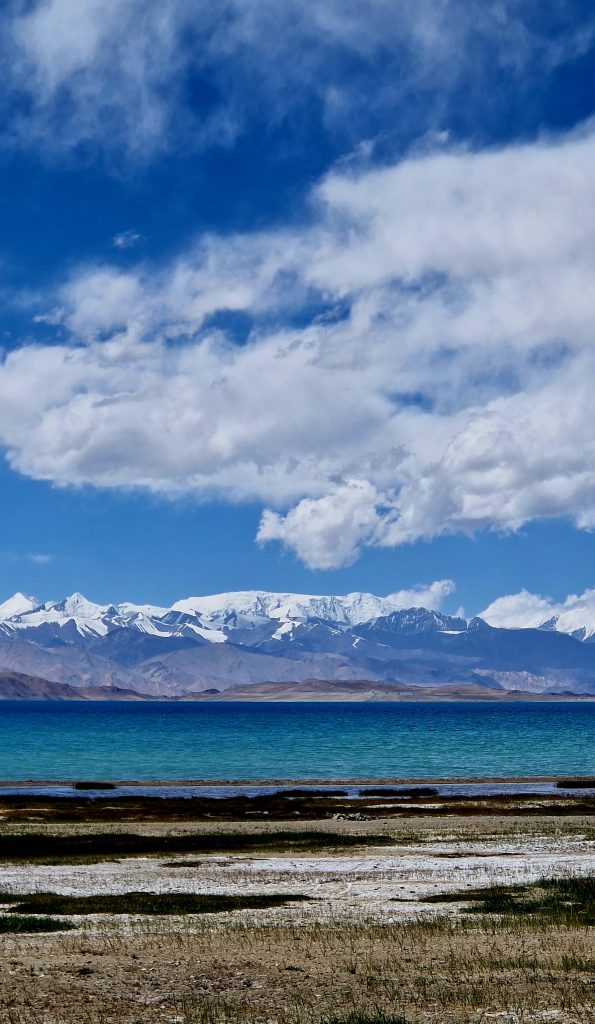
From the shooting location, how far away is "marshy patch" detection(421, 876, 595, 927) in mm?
27031

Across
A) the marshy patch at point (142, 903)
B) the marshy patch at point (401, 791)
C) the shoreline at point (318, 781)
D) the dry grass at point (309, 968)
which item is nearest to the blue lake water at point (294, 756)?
the shoreline at point (318, 781)

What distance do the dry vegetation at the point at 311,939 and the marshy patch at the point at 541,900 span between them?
9 centimetres

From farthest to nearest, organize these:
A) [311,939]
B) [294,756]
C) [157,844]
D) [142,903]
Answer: [294,756] → [157,844] → [142,903] → [311,939]

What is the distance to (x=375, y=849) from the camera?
46.4m

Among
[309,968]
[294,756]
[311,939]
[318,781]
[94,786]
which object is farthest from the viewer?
[294,756]

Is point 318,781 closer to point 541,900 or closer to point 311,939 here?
point 541,900

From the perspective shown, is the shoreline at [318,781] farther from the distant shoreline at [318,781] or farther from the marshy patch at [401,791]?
the marshy patch at [401,791]

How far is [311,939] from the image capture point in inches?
963

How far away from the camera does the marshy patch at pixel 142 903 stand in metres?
29.3

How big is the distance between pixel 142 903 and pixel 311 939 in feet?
26.5

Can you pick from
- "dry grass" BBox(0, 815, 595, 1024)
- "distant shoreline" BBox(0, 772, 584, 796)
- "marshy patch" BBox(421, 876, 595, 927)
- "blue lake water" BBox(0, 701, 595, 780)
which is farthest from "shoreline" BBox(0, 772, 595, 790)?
"dry grass" BBox(0, 815, 595, 1024)

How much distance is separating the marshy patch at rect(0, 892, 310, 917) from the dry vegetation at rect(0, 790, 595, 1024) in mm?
106

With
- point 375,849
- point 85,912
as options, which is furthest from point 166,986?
point 375,849

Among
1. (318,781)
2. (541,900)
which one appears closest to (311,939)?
(541,900)
